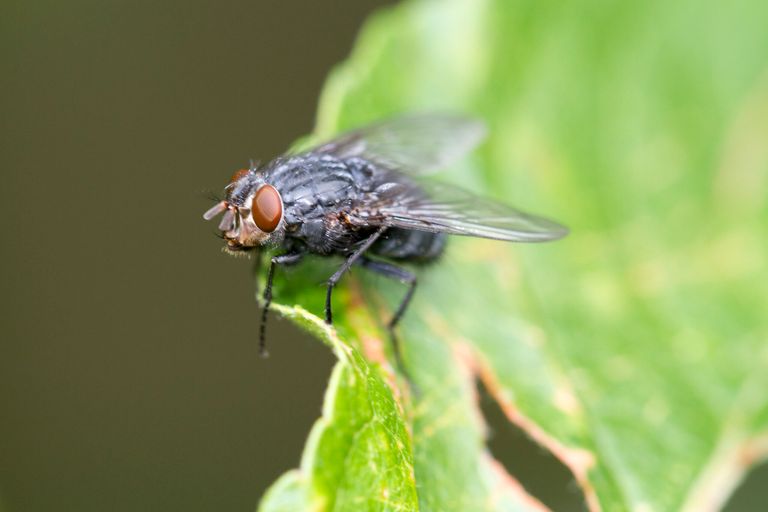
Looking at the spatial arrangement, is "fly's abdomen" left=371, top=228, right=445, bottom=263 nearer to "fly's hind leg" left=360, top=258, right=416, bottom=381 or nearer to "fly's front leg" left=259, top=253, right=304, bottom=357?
"fly's hind leg" left=360, top=258, right=416, bottom=381

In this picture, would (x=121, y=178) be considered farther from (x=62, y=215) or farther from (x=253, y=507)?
(x=253, y=507)

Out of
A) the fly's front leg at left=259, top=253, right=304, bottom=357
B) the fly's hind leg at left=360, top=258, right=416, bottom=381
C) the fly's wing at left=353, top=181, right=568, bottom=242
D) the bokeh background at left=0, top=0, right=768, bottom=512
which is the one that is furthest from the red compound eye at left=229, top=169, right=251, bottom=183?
the bokeh background at left=0, top=0, right=768, bottom=512

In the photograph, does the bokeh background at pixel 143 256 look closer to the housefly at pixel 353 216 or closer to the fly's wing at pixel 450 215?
the housefly at pixel 353 216

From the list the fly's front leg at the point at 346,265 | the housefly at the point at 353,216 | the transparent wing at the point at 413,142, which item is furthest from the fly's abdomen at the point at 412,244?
the transparent wing at the point at 413,142

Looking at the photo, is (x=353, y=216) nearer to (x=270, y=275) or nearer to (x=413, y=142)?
(x=270, y=275)

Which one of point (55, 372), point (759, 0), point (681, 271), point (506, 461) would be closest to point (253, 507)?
point (55, 372)

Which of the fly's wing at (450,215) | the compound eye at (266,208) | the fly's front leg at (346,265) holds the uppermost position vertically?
the fly's wing at (450,215)

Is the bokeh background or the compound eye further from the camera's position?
the bokeh background
